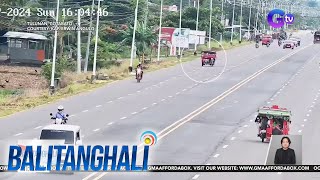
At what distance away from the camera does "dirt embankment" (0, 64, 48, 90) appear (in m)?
77.3

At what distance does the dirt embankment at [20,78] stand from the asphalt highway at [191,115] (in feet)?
33.0

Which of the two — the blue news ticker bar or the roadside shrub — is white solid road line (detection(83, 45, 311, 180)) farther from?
the roadside shrub

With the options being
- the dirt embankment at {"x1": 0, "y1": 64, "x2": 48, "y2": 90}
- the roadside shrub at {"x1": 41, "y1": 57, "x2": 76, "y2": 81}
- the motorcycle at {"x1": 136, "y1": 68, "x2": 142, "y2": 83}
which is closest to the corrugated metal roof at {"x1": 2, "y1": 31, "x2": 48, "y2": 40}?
the dirt embankment at {"x1": 0, "y1": 64, "x2": 48, "y2": 90}

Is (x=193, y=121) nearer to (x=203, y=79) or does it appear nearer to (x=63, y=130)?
(x=63, y=130)

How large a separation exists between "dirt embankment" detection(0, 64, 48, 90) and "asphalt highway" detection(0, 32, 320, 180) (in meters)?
10.1

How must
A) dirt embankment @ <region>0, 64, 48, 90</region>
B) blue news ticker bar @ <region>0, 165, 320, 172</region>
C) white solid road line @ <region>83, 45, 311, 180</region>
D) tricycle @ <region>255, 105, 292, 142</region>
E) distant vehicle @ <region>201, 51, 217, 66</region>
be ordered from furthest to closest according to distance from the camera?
distant vehicle @ <region>201, 51, 217, 66</region> < dirt embankment @ <region>0, 64, 48, 90</region> < white solid road line @ <region>83, 45, 311, 180</region> < tricycle @ <region>255, 105, 292, 142</region> < blue news ticker bar @ <region>0, 165, 320, 172</region>

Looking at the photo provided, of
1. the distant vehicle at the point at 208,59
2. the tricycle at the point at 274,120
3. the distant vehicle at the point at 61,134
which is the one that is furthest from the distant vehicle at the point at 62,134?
the distant vehicle at the point at 208,59

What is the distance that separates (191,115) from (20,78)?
119 ft

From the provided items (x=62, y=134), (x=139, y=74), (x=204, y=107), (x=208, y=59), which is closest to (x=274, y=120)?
(x=62, y=134)

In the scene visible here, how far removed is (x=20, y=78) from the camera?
277ft

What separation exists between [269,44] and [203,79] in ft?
205

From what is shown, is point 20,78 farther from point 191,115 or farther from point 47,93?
point 191,115

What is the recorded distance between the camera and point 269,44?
13675 centimetres

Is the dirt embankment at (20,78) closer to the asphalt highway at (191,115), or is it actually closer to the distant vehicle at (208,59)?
the asphalt highway at (191,115)
